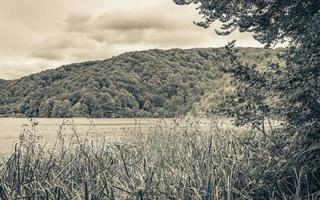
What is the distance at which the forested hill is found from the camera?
108m

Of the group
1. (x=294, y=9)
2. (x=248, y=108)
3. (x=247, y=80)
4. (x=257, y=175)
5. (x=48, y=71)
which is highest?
(x=48, y=71)

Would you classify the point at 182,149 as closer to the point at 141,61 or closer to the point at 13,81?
the point at 141,61

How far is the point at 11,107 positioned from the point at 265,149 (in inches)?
4832

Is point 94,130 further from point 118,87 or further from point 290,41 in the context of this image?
point 118,87

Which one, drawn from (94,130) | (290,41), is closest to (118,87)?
(94,130)

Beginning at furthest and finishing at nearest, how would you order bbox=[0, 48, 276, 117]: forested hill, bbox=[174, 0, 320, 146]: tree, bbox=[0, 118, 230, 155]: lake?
bbox=[0, 48, 276, 117]: forested hill
bbox=[0, 118, 230, 155]: lake
bbox=[174, 0, 320, 146]: tree

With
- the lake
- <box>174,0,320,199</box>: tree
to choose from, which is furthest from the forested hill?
<box>174,0,320,199</box>: tree

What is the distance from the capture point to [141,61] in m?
126

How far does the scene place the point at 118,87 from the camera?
114 metres

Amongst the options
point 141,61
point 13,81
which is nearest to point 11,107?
point 13,81

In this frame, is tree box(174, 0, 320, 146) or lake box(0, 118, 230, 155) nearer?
tree box(174, 0, 320, 146)

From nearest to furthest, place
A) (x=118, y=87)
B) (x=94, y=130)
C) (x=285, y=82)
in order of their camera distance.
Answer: (x=285, y=82) → (x=94, y=130) → (x=118, y=87)

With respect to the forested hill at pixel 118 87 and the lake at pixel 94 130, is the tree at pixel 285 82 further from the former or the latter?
the forested hill at pixel 118 87

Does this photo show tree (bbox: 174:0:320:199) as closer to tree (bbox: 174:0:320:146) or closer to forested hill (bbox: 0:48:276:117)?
tree (bbox: 174:0:320:146)
